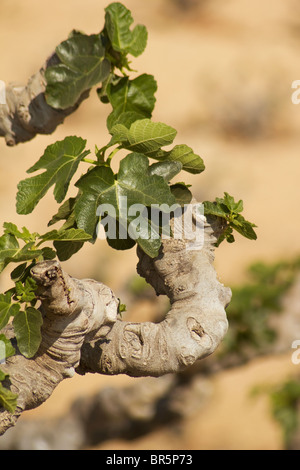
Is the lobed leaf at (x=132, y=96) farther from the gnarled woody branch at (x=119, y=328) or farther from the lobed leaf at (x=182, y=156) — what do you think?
the gnarled woody branch at (x=119, y=328)

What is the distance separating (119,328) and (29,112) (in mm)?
775

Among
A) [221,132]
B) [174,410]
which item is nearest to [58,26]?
[221,132]

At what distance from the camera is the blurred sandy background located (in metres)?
4.91

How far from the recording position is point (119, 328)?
1523mm

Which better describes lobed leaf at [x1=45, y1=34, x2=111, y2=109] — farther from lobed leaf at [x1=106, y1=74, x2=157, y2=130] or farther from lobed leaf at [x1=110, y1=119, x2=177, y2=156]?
lobed leaf at [x1=110, y1=119, x2=177, y2=156]

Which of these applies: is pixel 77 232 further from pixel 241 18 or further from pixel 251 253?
pixel 241 18

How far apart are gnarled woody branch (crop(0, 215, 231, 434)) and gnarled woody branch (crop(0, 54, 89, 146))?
22.8 inches

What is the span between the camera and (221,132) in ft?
30.9

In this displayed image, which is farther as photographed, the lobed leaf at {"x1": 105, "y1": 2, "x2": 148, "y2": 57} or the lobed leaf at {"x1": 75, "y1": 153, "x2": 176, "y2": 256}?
the lobed leaf at {"x1": 105, "y1": 2, "x2": 148, "y2": 57}

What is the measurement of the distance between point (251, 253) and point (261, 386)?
2.67 metres

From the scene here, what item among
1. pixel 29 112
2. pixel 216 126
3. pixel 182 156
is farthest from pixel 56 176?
pixel 216 126

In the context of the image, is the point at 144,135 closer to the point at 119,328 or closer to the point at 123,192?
the point at 123,192

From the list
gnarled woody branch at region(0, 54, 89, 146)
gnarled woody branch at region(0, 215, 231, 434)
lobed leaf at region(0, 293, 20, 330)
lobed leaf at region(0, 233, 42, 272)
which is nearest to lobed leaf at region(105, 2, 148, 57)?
gnarled woody branch at region(0, 54, 89, 146)

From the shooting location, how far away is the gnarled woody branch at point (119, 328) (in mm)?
1316
